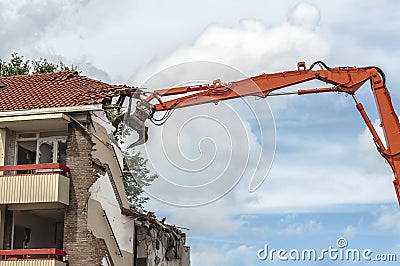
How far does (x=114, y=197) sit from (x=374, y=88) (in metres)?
13.7

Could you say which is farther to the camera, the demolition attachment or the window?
the window

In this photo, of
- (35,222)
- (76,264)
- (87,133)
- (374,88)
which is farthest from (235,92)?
(35,222)

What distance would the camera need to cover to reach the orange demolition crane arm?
26.4 meters

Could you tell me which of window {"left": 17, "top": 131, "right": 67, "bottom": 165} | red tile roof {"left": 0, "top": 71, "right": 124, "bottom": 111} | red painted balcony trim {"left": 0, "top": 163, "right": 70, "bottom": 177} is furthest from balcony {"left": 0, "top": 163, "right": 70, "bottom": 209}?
red tile roof {"left": 0, "top": 71, "right": 124, "bottom": 111}

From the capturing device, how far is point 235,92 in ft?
93.5

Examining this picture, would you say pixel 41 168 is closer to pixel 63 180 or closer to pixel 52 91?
pixel 63 180

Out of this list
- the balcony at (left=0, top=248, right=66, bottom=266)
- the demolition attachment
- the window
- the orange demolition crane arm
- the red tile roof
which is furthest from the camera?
the window

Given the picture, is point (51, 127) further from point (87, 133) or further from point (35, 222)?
point (35, 222)

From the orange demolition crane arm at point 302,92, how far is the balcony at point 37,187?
4109 mm

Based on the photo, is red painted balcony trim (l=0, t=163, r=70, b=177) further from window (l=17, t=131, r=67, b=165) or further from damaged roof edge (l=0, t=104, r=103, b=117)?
damaged roof edge (l=0, t=104, r=103, b=117)

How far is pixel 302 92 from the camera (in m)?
27.6

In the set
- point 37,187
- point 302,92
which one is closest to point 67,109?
point 37,187

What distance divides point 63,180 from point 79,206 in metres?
1.32

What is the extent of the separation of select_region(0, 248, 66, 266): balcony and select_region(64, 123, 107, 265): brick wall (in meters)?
0.71
